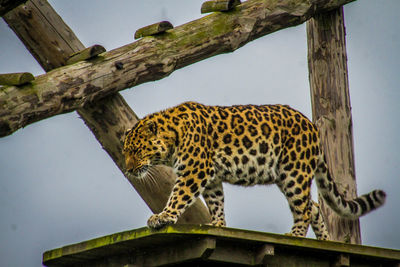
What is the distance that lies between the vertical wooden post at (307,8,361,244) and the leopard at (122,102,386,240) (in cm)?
76

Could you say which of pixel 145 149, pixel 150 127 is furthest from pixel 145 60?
pixel 145 149

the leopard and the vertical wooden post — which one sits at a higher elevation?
the vertical wooden post

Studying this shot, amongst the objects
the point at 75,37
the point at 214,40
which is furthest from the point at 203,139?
the point at 75,37

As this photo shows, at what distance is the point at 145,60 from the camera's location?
9.88 m

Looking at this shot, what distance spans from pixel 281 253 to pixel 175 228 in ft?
4.56

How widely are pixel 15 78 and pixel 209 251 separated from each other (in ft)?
9.55

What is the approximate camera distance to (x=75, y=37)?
10.4 meters

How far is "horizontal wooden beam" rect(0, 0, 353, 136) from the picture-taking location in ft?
29.2

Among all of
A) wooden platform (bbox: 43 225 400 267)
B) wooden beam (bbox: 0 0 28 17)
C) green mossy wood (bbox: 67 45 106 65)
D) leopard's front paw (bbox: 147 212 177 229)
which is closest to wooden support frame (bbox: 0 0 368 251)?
green mossy wood (bbox: 67 45 106 65)

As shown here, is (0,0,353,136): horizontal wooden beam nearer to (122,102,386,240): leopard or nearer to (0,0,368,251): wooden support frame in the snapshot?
(0,0,368,251): wooden support frame

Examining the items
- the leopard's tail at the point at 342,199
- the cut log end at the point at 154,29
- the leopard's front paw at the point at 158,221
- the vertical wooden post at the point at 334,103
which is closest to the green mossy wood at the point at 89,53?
the cut log end at the point at 154,29

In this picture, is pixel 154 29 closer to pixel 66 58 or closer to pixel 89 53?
pixel 89 53

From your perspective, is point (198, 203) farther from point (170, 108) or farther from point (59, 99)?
point (59, 99)

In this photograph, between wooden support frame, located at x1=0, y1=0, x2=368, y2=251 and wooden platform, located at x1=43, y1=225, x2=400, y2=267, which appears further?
wooden support frame, located at x1=0, y1=0, x2=368, y2=251
